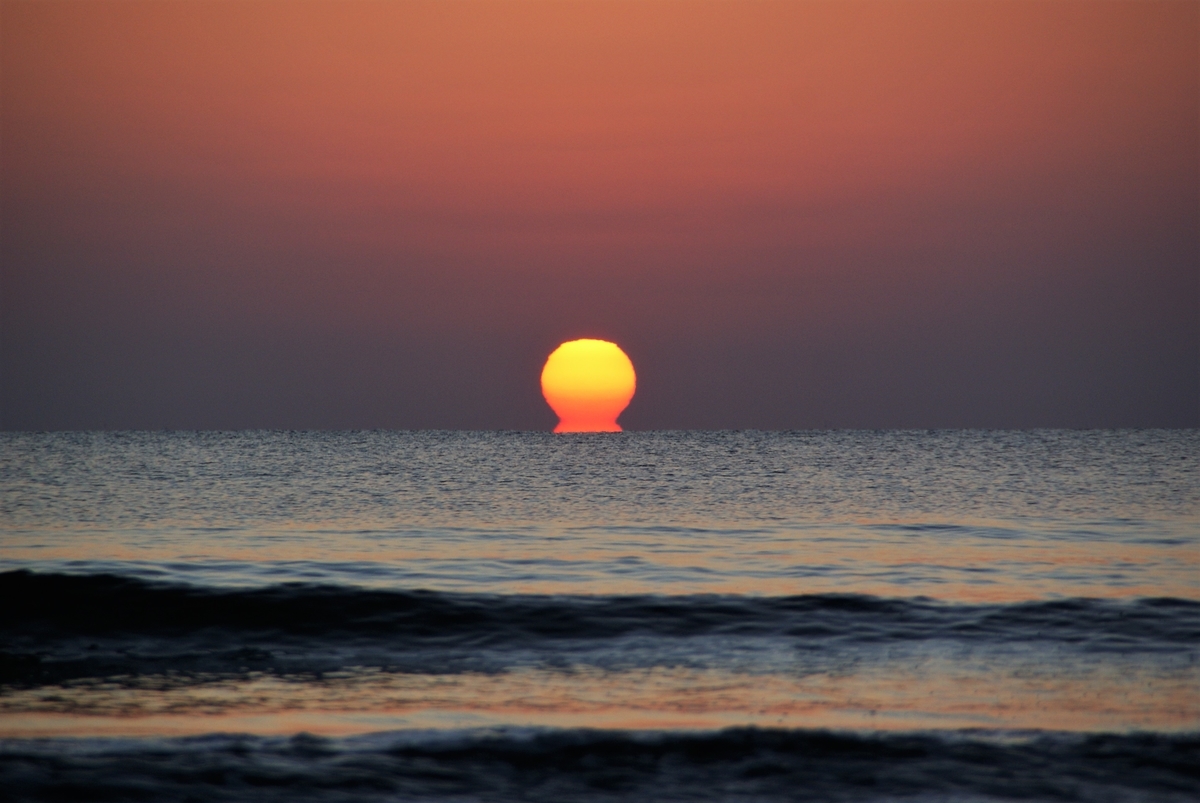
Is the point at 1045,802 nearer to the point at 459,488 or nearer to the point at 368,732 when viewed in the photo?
the point at 368,732

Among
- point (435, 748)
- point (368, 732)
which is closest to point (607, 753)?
point (435, 748)

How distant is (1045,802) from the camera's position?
934 centimetres

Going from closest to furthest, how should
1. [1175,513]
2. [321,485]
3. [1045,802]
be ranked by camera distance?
[1045,802] < [1175,513] < [321,485]

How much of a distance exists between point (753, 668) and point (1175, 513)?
28.0 m

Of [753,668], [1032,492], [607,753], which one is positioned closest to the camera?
[607,753]

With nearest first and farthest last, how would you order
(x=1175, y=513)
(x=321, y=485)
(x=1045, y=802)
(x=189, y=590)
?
(x=1045, y=802), (x=189, y=590), (x=1175, y=513), (x=321, y=485)

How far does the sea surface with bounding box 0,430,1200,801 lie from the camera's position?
10070 mm

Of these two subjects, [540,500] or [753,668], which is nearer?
[753,668]

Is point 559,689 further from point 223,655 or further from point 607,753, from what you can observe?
point 223,655

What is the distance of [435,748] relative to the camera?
1066cm

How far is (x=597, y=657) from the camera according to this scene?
15.3 m

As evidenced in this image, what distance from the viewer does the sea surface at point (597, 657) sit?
396 inches

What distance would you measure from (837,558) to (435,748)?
16.7 meters

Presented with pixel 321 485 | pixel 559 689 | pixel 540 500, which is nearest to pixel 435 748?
pixel 559 689
